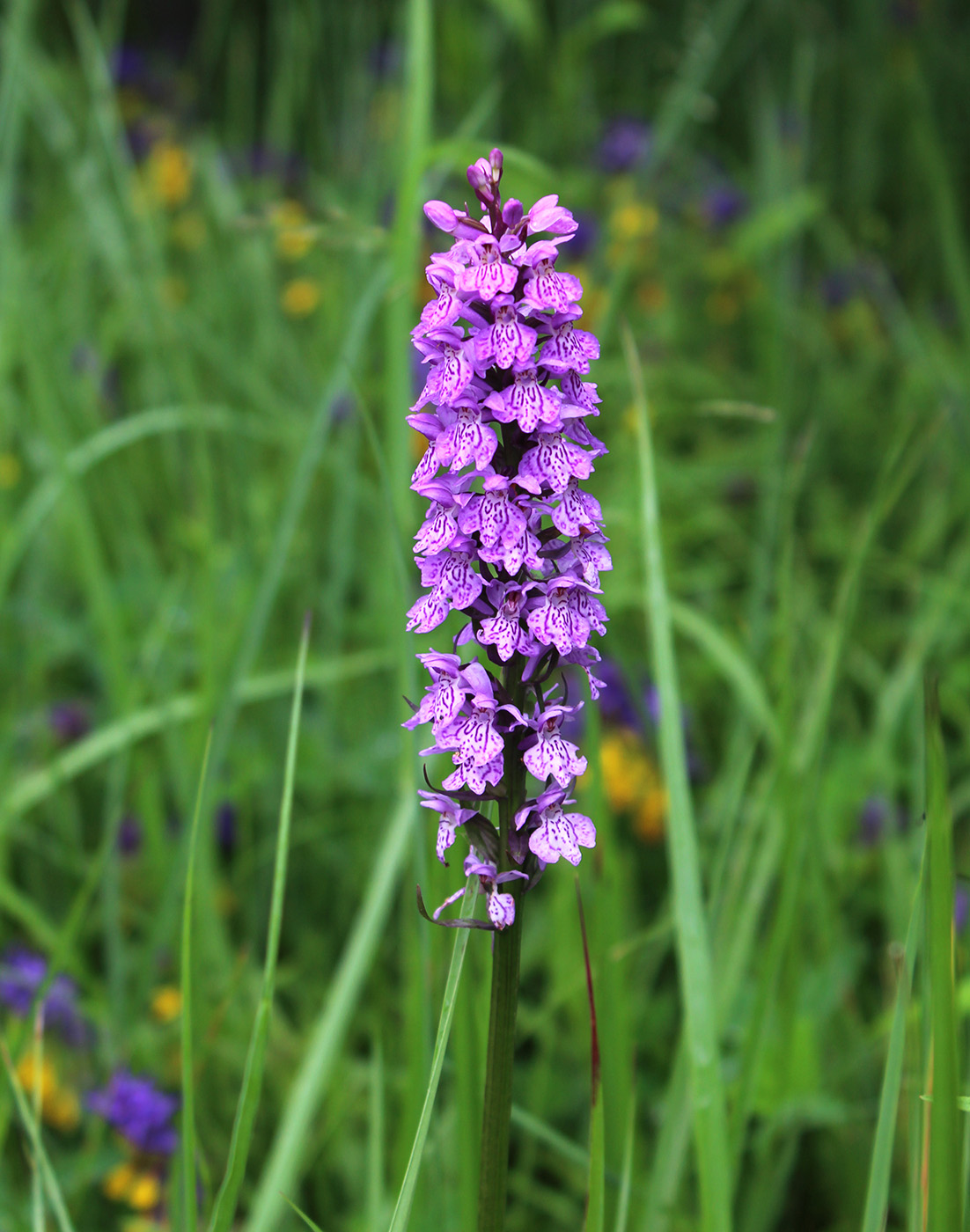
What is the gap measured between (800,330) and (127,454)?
147 inches

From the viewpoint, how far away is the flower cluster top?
1.25m

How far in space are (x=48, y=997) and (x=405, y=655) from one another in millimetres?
1484

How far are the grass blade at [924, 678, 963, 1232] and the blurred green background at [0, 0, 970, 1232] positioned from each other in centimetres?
27

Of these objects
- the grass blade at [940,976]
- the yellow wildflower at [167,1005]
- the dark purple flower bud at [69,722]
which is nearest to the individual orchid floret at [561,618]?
the grass blade at [940,976]

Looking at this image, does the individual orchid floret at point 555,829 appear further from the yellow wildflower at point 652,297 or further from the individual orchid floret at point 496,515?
the yellow wildflower at point 652,297

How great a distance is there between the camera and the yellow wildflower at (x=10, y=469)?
16.5 ft

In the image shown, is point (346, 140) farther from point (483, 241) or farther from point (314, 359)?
point (483, 241)

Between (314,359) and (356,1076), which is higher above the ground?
(314,359)

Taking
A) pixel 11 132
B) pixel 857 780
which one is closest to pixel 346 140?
pixel 11 132

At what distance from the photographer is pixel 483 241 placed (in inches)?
49.7

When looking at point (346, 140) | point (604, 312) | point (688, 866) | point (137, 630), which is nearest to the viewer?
point (688, 866)

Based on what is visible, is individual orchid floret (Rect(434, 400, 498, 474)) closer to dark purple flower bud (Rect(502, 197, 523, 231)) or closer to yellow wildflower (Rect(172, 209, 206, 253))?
dark purple flower bud (Rect(502, 197, 523, 231))

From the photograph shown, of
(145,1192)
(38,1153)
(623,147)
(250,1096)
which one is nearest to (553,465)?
(250,1096)

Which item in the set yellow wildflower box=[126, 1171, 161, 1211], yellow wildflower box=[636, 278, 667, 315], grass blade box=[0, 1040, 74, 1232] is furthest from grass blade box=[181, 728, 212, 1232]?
yellow wildflower box=[636, 278, 667, 315]
